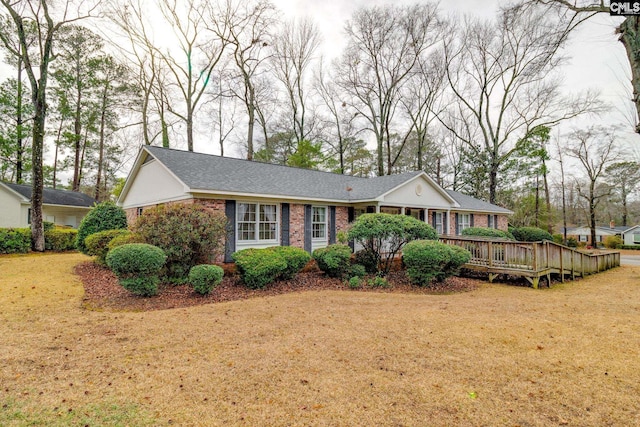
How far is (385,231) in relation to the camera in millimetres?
9711

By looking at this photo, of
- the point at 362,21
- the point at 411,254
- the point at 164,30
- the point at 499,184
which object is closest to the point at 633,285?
the point at 411,254

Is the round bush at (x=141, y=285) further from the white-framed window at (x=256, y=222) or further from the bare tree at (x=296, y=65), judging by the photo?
the bare tree at (x=296, y=65)

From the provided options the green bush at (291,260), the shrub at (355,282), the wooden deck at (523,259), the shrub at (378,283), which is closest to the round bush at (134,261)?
the green bush at (291,260)

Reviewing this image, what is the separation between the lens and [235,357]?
13.3ft

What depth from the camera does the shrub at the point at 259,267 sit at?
8.28 m

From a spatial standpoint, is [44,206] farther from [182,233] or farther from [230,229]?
[182,233]

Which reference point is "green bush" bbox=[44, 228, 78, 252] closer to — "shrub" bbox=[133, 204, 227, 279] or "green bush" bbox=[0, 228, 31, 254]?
"green bush" bbox=[0, 228, 31, 254]

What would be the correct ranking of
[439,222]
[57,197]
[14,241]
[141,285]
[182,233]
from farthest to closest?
1. [57,197]
2. [439,222]
3. [14,241]
4. [182,233]
5. [141,285]

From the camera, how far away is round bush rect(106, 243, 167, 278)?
6828 mm

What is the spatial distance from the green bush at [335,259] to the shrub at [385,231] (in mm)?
600

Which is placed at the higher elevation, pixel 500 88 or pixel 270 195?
pixel 500 88

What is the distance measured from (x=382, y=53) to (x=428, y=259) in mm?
20846

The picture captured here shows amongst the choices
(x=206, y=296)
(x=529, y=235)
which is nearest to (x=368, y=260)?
(x=206, y=296)

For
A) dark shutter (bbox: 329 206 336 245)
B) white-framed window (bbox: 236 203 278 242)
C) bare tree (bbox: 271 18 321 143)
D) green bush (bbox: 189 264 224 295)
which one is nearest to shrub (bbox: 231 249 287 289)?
green bush (bbox: 189 264 224 295)
